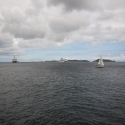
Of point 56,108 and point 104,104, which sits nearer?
point 56,108

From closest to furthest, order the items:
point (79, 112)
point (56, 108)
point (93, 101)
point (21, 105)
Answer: point (79, 112)
point (56, 108)
point (21, 105)
point (93, 101)

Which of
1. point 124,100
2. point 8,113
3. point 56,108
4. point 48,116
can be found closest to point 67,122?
point 48,116

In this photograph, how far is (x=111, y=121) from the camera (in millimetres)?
20109

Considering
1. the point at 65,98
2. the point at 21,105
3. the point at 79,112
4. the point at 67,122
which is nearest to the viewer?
the point at 67,122

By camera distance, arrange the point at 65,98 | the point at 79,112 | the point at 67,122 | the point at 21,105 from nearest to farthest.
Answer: the point at 67,122, the point at 79,112, the point at 21,105, the point at 65,98

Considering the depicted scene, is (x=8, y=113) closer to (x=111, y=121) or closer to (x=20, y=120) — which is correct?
(x=20, y=120)

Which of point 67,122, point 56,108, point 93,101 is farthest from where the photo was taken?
point 93,101

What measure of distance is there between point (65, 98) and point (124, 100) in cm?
1328

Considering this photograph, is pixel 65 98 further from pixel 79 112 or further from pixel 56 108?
pixel 79 112

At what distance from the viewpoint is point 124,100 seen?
29.8 meters

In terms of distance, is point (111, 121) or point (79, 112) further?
point (79, 112)

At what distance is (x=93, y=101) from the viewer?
96.4 feet

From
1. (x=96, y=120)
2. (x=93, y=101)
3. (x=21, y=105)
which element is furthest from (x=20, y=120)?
(x=93, y=101)

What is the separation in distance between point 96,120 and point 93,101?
9.06 metres
